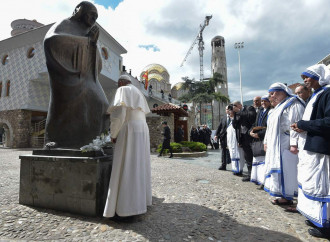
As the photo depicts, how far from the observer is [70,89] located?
3.26 meters

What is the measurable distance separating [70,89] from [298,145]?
11.4 feet

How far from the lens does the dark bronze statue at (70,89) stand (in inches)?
126

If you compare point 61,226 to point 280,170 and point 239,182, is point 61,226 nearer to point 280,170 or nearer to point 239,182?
point 280,170

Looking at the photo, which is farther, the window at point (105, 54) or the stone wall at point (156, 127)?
the window at point (105, 54)

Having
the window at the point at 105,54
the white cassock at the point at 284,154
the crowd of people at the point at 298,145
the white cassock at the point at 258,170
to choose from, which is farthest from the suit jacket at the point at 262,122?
the window at the point at 105,54

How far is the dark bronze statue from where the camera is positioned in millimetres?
3205

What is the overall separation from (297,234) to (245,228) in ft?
1.80

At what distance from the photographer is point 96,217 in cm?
268

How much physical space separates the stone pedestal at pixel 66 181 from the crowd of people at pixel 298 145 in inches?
99.9

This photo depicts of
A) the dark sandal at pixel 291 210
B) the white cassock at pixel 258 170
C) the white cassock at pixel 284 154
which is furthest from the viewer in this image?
the white cassock at pixel 258 170

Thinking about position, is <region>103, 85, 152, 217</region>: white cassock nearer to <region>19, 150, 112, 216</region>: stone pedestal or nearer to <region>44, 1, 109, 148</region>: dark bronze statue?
<region>19, 150, 112, 216</region>: stone pedestal

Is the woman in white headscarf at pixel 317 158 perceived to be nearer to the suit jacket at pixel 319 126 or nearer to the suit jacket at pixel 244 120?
the suit jacket at pixel 319 126

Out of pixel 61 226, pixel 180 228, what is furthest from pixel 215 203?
pixel 61 226

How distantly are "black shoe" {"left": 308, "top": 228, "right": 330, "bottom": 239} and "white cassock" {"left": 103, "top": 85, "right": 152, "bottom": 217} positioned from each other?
193cm
